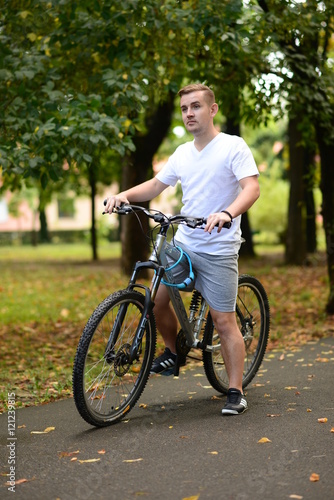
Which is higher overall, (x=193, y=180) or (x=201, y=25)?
(x=201, y=25)

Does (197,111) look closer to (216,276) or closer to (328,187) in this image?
(216,276)

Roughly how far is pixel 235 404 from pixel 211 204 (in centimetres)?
133

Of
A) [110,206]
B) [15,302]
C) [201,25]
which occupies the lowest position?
[15,302]

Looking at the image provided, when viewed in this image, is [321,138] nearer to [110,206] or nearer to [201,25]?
[201,25]

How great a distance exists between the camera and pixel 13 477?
13.3 ft

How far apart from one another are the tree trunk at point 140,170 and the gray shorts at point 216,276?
11.0 metres

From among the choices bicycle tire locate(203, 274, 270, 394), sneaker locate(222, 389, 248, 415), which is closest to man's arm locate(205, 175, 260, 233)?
bicycle tire locate(203, 274, 270, 394)

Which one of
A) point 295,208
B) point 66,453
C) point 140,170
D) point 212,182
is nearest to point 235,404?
point 66,453

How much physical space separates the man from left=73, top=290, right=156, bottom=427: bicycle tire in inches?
9.6

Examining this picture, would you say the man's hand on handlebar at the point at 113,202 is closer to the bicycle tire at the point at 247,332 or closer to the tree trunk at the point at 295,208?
the bicycle tire at the point at 247,332

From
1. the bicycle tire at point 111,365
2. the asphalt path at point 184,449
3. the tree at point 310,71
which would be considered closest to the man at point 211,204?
the bicycle tire at point 111,365

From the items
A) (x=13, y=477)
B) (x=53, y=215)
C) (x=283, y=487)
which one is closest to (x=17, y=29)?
(x=13, y=477)

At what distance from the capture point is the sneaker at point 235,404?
17.0ft

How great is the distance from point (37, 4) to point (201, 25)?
62.4 inches
